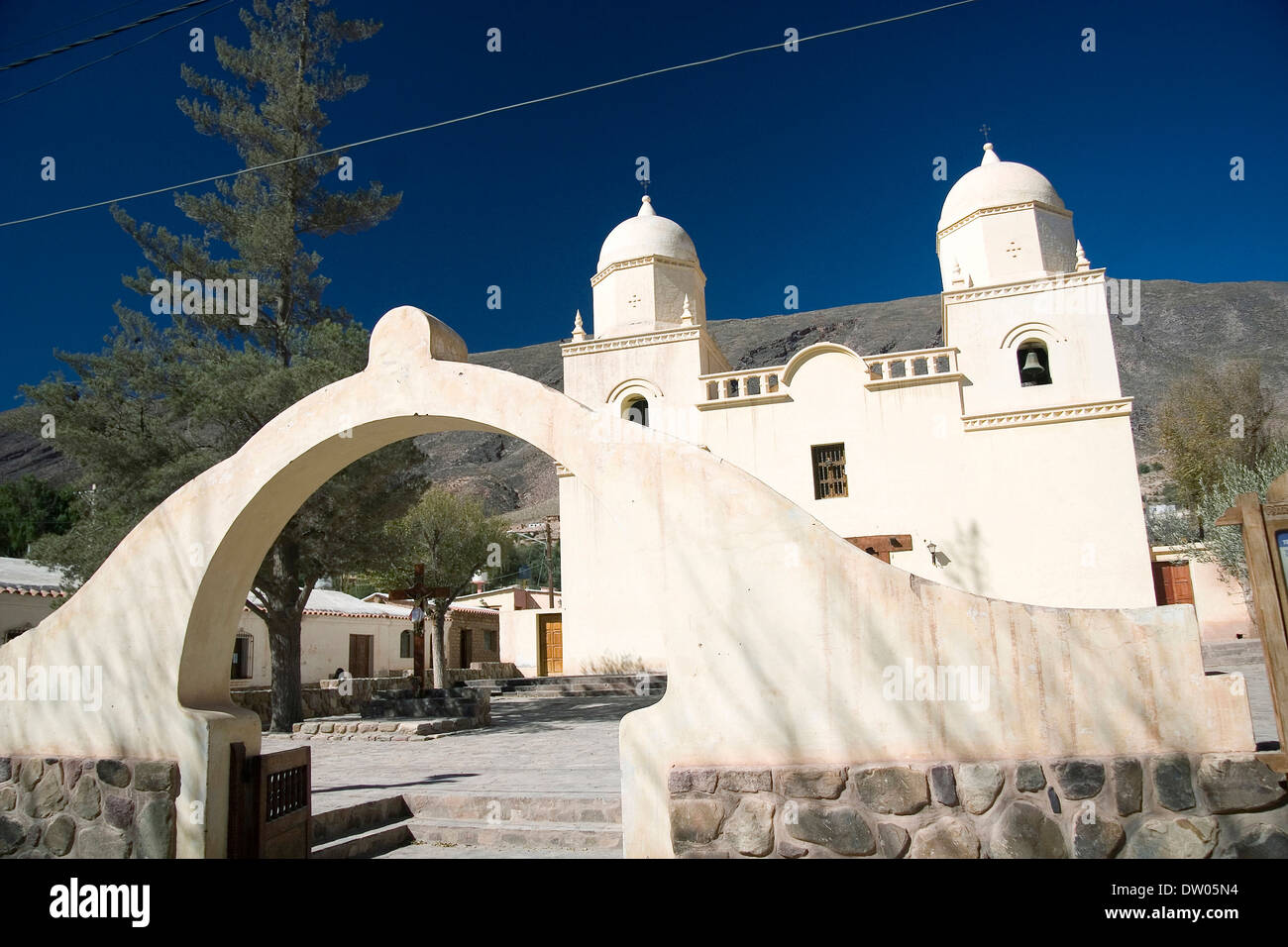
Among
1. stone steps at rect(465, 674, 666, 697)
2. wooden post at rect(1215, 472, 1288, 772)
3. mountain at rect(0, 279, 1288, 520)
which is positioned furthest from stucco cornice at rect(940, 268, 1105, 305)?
mountain at rect(0, 279, 1288, 520)

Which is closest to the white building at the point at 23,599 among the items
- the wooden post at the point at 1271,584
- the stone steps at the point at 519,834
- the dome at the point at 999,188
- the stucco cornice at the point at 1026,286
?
the stone steps at the point at 519,834

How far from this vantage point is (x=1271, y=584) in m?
3.66

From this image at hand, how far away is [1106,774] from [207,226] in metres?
17.8

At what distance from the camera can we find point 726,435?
19500mm

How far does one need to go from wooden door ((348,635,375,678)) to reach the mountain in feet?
107

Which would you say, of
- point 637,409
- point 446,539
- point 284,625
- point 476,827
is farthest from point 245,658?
point 476,827

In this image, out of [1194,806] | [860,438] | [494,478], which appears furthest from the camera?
[494,478]

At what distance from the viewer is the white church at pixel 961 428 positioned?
1723 cm

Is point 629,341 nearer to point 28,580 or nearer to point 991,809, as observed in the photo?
point 28,580

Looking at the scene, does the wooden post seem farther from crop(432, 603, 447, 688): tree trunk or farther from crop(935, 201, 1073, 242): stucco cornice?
crop(432, 603, 447, 688): tree trunk

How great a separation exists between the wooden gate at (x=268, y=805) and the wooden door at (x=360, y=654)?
22400 mm
